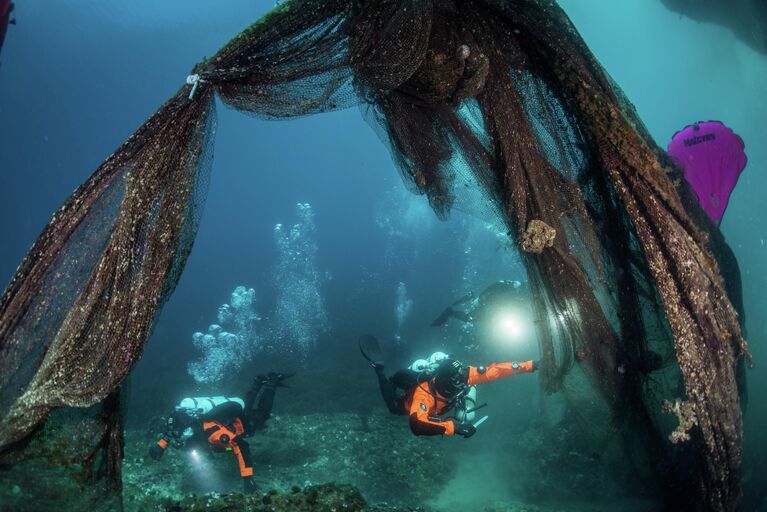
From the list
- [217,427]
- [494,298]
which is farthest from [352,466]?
[494,298]

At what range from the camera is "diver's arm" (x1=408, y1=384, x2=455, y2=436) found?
542cm

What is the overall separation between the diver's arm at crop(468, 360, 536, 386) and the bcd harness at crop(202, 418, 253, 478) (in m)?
4.51

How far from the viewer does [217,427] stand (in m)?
7.61

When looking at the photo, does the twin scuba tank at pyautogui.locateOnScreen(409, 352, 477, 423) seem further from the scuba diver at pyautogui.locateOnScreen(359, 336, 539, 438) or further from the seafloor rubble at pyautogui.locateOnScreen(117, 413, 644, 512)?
the seafloor rubble at pyautogui.locateOnScreen(117, 413, 644, 512)

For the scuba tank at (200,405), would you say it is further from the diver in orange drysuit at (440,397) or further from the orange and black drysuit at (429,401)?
the diver in orange drysuit at (440,397)

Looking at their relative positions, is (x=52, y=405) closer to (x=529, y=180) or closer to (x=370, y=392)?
(x=529, y=180)

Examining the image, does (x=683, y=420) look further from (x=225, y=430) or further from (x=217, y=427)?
(x=217, y=427)

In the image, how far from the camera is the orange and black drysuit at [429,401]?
5.50 meters

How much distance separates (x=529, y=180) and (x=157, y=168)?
7.34 feet

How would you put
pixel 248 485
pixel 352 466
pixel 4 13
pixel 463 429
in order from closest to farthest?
pixel 4 13
pixel 463 429
pixel 248 485
pixel 352 466

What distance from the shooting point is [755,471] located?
6621 millimetres

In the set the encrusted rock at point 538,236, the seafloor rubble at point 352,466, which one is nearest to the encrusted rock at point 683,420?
the encrusted rock at point 538,236

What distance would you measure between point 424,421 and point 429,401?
75 centimetres

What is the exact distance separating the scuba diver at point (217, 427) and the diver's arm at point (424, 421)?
3.70 metres
